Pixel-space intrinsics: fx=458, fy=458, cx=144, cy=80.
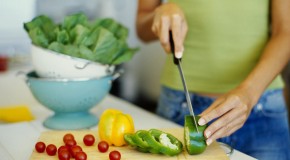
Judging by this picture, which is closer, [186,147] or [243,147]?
[186,147]

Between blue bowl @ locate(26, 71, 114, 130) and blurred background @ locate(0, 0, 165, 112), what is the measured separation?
997 mm

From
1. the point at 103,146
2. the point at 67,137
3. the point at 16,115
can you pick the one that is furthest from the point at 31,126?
the point at 103,146

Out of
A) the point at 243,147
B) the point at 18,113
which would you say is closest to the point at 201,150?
the point at 243,147

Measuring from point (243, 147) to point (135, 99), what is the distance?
2.10 m

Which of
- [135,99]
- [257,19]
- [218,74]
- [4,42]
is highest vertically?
[257,19]

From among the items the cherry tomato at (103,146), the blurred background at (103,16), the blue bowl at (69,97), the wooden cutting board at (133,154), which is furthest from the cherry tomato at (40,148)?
the blurred background at (103,16)

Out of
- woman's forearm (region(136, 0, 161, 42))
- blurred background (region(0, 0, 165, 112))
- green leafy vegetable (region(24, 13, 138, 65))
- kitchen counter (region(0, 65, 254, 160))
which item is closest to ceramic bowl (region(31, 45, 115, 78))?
green leafy vegetable (region(24, 13, 138, 65))

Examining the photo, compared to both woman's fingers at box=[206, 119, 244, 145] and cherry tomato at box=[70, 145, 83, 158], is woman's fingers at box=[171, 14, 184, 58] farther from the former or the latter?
cherry tomato at box=[70, 145, 83, 158]

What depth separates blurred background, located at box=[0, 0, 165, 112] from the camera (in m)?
2.39

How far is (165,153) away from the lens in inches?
36.1

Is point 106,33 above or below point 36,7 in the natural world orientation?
above

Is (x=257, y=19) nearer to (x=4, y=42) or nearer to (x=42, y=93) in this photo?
(x=42, y=93)

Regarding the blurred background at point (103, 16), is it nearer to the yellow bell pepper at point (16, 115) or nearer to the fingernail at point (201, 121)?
the yellow bell pepper at point (16, 115)

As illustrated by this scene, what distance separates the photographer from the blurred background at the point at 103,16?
239cm
